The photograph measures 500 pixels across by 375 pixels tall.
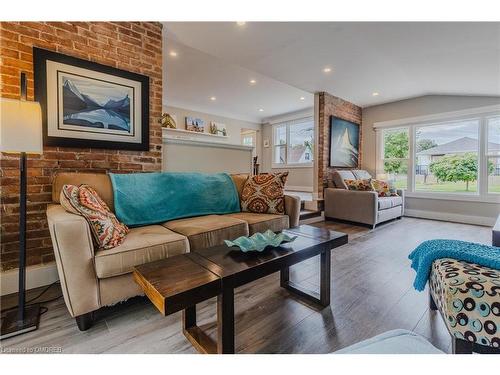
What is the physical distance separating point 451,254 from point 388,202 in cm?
327

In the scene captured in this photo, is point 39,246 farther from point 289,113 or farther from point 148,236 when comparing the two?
point 289,113

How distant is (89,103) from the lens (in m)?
2.19

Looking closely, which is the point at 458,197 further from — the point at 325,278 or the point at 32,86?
the point at 32,86

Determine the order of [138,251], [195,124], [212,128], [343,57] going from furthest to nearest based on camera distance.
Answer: [212,128] → [195,124] → [343,57] → [138,251]

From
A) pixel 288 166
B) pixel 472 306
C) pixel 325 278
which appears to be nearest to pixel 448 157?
pixel 288 166

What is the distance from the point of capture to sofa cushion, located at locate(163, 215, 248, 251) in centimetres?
180

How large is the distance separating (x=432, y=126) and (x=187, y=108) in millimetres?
5452

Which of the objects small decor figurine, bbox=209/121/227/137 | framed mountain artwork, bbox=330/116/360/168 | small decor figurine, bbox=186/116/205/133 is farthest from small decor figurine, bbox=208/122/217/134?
framed mountain artwork, bbox=330/116/360/168

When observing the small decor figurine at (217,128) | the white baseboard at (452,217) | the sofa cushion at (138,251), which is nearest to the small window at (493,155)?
the white baseboard at (452,217)

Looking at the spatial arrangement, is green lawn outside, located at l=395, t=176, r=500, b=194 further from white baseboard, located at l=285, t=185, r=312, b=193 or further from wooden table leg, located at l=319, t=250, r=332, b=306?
wooden table leg, located at l=319, t=250, r=332, b=306

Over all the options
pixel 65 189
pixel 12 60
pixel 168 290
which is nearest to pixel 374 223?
pixel 168 290

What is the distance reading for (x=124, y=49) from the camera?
2.38m

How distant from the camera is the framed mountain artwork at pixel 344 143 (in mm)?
4844
